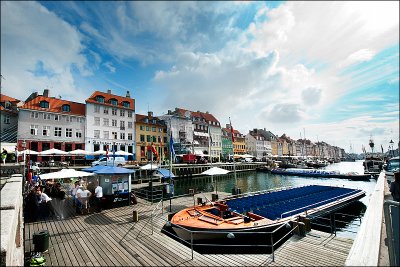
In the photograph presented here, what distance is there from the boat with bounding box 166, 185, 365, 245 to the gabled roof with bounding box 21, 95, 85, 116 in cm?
4337

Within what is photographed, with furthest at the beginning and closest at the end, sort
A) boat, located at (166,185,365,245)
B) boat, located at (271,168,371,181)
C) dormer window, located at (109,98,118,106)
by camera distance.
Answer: dormer window, located at (109,98,118,106)
boat, located at (271,168,371,181)
boat, located at (166,185,365,245)

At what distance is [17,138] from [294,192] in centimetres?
4674

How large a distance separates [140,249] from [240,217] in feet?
21.1

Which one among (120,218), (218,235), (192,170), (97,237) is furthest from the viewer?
(192,170)

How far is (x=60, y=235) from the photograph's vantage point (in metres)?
10.5

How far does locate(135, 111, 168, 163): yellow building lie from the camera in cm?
5881

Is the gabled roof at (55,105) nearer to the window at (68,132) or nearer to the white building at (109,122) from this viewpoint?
the white building at (109,122)

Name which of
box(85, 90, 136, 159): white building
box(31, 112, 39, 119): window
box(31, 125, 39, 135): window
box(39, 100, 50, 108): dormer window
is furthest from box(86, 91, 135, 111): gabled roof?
box(31, 125, 39, 135): window

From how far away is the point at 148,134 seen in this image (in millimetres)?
61469

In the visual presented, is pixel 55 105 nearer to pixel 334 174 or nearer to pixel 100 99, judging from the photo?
pixel 100 99

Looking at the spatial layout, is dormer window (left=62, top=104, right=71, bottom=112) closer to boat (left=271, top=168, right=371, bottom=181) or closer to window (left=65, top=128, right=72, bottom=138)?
window (left=65, top=128, right=72, bottom=138)

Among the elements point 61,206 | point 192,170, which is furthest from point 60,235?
point 192,170

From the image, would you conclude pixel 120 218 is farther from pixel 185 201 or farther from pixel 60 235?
pixel 185 201

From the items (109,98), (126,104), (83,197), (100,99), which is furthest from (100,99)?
(83,197)
